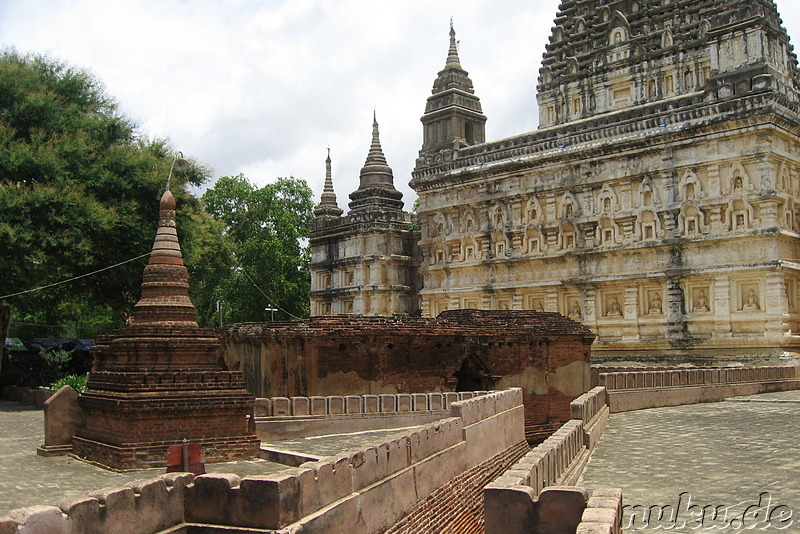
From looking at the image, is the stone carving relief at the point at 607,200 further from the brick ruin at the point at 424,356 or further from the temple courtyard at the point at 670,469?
the temple courtyard at the point at 670,469

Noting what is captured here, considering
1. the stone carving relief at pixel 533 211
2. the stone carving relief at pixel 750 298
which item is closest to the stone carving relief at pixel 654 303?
the stone carving relief at pixel 750 298

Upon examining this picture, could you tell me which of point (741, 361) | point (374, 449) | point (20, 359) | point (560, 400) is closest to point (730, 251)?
point (741, 361)

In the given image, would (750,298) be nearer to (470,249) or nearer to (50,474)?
(470,249)

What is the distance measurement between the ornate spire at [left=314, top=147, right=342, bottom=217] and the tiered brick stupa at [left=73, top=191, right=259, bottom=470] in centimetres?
3374

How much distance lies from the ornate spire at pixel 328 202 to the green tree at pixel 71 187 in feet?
56.3

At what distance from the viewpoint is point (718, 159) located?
29.8 m

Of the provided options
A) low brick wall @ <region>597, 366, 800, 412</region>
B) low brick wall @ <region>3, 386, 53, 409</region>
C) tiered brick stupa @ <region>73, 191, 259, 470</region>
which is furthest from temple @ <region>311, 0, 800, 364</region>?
tiered brick stupa @ <region>73, 191, 259, 470</region>

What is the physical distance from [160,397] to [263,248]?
38.7m

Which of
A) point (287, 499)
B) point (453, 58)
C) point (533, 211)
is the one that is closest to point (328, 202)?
point (453, 58)

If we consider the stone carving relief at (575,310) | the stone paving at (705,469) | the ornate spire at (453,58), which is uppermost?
the ornate spire at (453,58)

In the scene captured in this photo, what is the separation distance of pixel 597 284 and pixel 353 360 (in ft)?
54.9

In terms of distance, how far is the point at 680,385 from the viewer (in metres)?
23.9

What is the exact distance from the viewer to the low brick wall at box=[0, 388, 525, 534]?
23.0 feet

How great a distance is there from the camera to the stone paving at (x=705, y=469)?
9.71 metres
